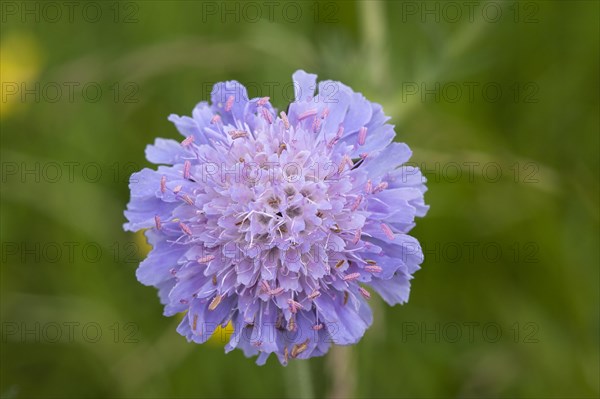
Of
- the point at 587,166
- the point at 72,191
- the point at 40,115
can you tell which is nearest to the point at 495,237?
the point at 587,166

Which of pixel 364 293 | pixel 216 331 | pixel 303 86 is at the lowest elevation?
pixel 216 331

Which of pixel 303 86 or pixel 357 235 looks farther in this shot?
pixel 303 86

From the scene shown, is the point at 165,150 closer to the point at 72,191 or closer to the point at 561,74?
the point at 72,191

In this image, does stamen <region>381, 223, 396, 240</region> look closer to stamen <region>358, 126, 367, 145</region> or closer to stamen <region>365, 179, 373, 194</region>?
stamen <region>365, 179, 373, 194</region>

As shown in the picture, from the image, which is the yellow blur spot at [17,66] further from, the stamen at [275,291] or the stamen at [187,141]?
the stamen at [275,291]

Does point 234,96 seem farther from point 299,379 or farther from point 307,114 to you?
point 299,379
